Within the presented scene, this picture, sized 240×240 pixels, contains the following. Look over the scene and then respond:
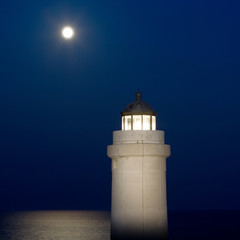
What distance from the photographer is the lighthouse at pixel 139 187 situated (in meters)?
21.7

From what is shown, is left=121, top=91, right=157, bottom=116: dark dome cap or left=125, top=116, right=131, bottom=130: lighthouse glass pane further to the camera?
left=125, top=116, right=131, bottom=130: lighthouse glass pane

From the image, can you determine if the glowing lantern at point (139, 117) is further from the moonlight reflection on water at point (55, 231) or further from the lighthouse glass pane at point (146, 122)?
the moonlight reflection on water at point (55, 231)

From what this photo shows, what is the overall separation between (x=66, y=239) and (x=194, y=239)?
1700cm

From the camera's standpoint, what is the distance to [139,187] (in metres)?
21.8

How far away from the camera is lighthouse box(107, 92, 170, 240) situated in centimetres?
2169

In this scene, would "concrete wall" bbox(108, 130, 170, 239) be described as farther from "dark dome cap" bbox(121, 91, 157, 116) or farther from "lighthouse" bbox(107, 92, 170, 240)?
"dark dome cap" bbox(121, 91, 157, 116)

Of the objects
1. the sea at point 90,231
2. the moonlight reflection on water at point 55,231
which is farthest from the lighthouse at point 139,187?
the moonlight reflection on water at point 55,231

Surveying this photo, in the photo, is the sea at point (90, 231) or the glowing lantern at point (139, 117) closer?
the glowing lantern at point (139, 117)

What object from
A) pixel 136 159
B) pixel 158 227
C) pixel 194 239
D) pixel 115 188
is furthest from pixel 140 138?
pixel 194 239

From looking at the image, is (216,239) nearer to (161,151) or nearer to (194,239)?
(194,239)

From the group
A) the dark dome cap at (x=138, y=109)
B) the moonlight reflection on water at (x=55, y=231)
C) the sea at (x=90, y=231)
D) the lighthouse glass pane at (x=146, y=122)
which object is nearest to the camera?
the dark dome cap at (x=138, y=109)

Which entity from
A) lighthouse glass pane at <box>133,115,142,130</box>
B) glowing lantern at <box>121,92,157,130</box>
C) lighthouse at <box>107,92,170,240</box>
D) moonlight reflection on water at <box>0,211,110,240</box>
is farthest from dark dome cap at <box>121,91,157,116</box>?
moonlight reflection on water at <box>0,211,110,240</box>

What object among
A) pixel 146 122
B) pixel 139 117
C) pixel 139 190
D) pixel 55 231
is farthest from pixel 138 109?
pixel 55 231

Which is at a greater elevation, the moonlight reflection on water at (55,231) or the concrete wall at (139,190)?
the concrete wall at (139,190)
